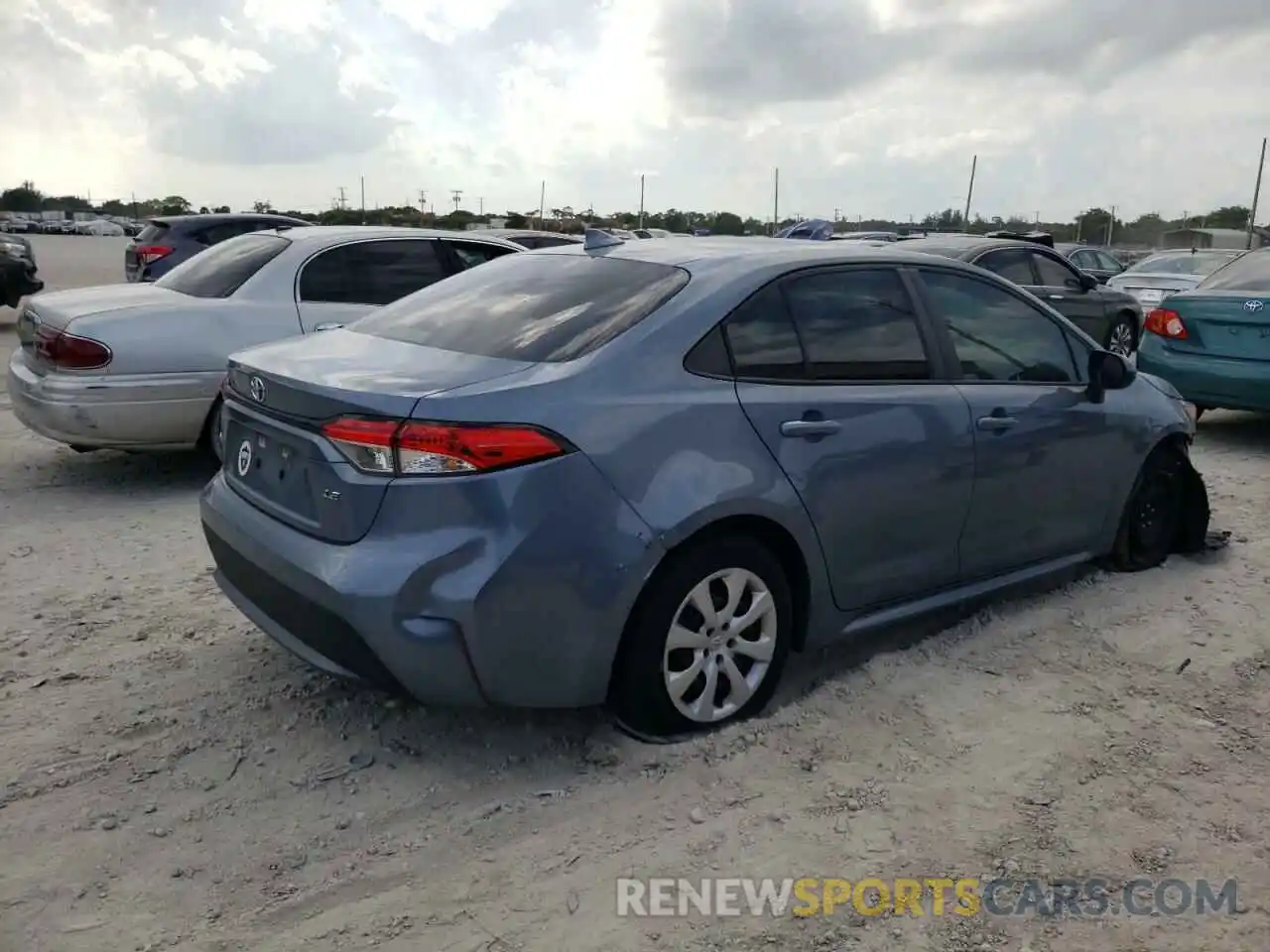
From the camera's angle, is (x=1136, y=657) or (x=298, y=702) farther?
(x=1136, y=657)

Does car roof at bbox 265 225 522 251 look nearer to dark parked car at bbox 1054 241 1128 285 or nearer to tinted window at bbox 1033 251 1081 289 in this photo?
tinted window at bbox 1033 251 1081 289

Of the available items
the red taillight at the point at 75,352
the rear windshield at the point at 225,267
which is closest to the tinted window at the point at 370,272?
the rear windshield at the point at 225,267

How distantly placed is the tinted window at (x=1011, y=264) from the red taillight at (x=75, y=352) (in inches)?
291

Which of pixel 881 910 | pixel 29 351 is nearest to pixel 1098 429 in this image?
pixel 881 910

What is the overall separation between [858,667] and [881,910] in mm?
1451

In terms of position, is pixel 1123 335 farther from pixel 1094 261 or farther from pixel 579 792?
pixel 579 792

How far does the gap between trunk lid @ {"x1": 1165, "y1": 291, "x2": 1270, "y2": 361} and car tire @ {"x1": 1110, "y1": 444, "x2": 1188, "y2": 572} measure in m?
3.29

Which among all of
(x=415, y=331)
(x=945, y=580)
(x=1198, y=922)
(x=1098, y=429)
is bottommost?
(x=1198, y=922)

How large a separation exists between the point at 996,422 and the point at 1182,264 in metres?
14.4

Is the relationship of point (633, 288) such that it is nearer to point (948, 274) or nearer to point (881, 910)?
point (948, 274)

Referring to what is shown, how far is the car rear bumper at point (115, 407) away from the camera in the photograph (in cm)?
587

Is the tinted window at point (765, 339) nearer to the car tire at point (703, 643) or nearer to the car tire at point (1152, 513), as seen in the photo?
the car tire at point (703, 643)

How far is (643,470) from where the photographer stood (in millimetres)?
3104

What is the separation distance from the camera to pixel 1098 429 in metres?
4.63
